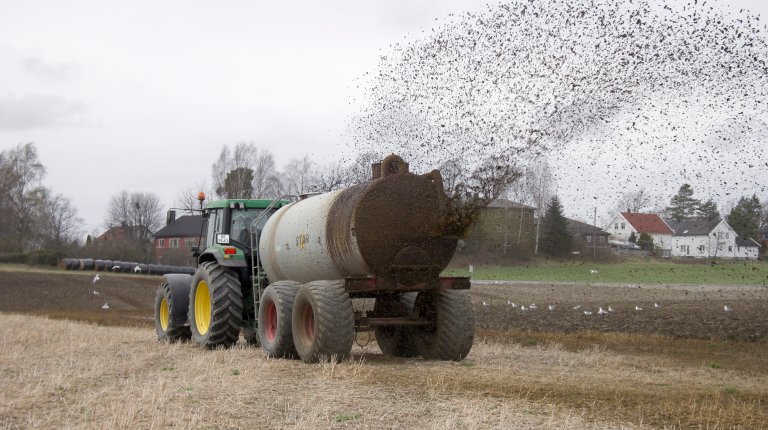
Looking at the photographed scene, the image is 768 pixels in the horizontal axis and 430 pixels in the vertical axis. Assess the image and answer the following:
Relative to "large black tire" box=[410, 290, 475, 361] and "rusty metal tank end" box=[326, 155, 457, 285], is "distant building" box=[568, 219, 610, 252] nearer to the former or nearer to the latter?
"large black tire" box=[410, 290, 475, 361]

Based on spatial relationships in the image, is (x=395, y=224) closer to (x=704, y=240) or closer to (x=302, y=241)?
(x=302, y=241)

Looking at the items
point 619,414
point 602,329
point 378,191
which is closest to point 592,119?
point 378,191

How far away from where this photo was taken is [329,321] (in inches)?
464

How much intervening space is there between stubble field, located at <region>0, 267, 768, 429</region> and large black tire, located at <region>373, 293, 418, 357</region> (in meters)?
0.40

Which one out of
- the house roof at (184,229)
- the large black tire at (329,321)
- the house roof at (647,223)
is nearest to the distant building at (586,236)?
the house roof at (647,223)

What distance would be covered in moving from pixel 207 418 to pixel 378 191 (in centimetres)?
518

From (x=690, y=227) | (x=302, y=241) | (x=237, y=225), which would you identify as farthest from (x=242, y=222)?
(x=690, y=227)

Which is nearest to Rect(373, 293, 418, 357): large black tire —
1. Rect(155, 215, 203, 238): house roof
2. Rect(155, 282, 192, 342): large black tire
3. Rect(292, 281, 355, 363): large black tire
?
Rect(292, 281, 355, 363): large black tire

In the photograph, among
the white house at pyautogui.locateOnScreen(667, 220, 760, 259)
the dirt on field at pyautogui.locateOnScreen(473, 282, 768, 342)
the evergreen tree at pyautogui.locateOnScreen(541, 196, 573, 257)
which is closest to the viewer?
the dirt on field at pyautogui.locateOnScreen(473, 282, 768, 342)

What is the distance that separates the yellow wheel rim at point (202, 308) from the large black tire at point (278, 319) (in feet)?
8.03

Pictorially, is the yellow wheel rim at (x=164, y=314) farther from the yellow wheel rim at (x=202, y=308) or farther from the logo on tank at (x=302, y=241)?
the logo on tank at (x=302, y=241)

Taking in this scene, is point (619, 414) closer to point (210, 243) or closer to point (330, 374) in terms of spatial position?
point (330, 374)

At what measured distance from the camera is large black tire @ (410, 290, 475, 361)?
12.7 meters

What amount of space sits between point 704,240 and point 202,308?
68.1 m
